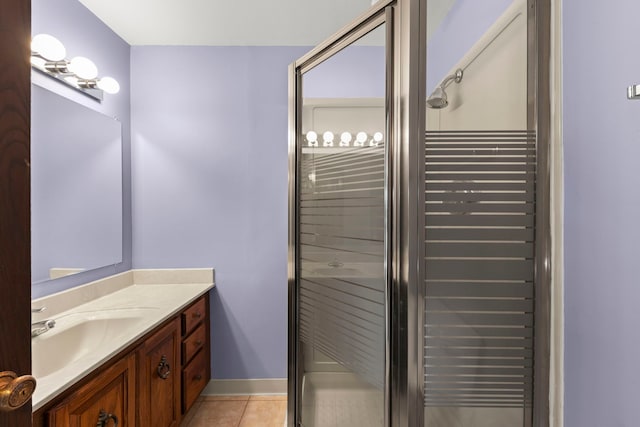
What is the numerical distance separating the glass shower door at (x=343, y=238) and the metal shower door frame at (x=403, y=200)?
0.12 feet

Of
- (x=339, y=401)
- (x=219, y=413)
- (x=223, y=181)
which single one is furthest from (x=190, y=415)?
(x=223, y=181)

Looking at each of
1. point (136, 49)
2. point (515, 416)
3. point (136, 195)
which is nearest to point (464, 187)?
point (515, 416)

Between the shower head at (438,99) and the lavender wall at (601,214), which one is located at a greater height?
the shower head at (438,99)

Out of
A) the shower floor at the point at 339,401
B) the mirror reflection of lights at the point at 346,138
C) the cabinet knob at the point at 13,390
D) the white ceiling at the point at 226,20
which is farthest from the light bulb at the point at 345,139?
the white ceiling at the point at 226,20

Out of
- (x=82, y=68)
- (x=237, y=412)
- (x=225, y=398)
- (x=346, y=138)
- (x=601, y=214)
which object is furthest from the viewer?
(x=225, y=398)

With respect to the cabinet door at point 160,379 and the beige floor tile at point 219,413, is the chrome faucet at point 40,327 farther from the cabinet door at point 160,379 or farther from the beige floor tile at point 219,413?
the beige floor tile at point 219,413

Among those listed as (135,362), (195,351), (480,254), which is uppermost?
(480,254)

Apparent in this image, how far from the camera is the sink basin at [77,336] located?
1.37 meters

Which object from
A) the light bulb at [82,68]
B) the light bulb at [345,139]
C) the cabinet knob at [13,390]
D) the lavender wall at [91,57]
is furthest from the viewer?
the light bulb at [82,68]

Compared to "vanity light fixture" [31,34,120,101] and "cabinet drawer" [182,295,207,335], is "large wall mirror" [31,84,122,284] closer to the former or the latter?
"vanity light fixture" [31,34,120,101]

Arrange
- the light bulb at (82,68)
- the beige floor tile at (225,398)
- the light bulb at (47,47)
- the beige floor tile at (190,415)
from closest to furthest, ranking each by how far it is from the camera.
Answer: the light bulb at (47,47)
the light bulb at (82,68)
the beige floor tile at (190,415)
the beige floor tile at (225,398)

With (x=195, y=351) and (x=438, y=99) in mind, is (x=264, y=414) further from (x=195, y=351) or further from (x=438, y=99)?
(x=438, y=99)

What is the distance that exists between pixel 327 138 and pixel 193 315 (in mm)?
1472

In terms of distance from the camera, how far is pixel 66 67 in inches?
65.4
